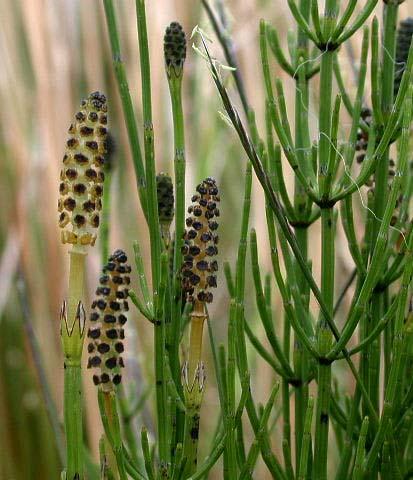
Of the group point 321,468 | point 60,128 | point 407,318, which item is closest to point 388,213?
point 407,318

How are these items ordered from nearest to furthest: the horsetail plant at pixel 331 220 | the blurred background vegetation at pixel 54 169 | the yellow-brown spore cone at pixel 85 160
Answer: the yellow-brown spore cone at pixel 85 160 < the horsetail plant at pixel 331 220 < the blurred background vegetation at pixel 54 169

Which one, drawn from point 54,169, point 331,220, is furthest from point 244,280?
point 54,169

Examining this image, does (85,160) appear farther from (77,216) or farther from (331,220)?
(331,220)

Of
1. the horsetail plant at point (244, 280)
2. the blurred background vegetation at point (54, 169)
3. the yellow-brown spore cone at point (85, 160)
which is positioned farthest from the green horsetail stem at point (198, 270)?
the blurred background vegetation at point (54, 169)

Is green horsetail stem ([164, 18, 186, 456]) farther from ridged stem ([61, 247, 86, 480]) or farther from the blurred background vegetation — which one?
the blurred background vegetation

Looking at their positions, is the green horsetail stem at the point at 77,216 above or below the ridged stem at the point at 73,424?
above

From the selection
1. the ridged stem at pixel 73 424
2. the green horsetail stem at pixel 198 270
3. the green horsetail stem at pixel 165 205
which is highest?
the green horsetail stem at pixel 165 205

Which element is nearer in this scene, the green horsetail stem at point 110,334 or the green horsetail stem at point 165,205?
the green horsetail stem at point 110,334

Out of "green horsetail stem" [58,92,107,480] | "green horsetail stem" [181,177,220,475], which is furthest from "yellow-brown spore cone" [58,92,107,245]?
"green horsetail stem" [181,177,220,475]

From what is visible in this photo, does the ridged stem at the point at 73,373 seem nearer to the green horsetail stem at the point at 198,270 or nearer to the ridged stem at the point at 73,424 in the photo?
the ridged stem at the point at 73,424
